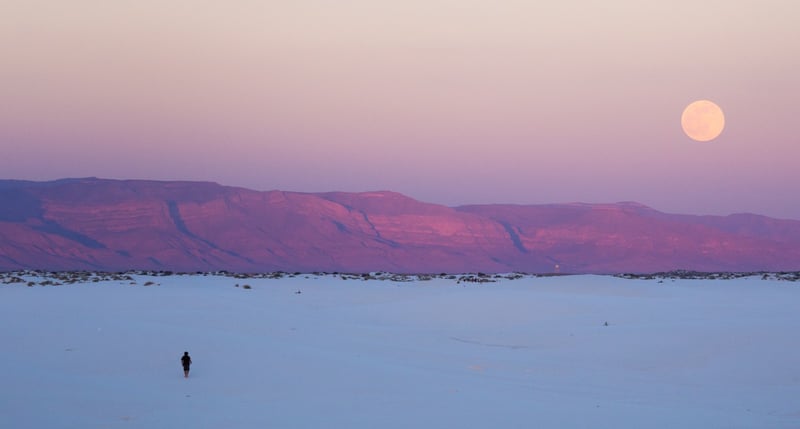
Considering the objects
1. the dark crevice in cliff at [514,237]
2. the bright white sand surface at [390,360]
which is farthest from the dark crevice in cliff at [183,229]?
the bright white sand surface at [390,360]

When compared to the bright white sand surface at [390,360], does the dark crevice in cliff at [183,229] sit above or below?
above

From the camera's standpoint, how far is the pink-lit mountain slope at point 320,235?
9600 cm

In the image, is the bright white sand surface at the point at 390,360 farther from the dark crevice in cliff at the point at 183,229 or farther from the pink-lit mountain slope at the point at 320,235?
the dark crevice in cliff at the point at 183,229

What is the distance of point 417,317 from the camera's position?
96.3 ft

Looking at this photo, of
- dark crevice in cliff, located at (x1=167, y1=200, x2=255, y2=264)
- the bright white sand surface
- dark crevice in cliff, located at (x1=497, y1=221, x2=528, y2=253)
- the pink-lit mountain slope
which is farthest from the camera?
dark crevice in cliff, located at (x1=497, y1=221, x2=528, y2=253)

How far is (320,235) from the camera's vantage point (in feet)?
362

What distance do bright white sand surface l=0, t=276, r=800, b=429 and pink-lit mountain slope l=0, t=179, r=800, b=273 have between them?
204 feet

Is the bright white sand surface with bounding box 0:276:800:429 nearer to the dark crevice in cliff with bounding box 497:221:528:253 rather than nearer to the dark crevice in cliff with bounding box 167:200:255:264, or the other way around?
the dark crevice in cliff with bounding box 167:200:255:264

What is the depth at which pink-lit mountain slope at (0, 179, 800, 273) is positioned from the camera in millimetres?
96000

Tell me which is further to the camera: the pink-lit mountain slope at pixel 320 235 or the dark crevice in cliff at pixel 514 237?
the dark crevice in cliff at pixel 514 237

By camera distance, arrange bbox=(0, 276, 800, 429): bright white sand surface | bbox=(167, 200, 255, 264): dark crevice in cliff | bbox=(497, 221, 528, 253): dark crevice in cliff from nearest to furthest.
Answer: bbox=(0, 276, 800, 429): bright white sand surface → bbox=(167, 200, 255, 264): dark crevice in cliff → bbox=(497, 221, 528, 253): dark crevice in cliff

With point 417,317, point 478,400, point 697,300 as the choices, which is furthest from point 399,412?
point 697,300

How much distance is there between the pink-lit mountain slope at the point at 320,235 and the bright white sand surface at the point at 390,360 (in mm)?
62289

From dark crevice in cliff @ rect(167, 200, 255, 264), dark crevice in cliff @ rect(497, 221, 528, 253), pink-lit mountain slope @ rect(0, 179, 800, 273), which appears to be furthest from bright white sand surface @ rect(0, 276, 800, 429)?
dark crevice in cliff @ rect(497, 221, 528, 253)
